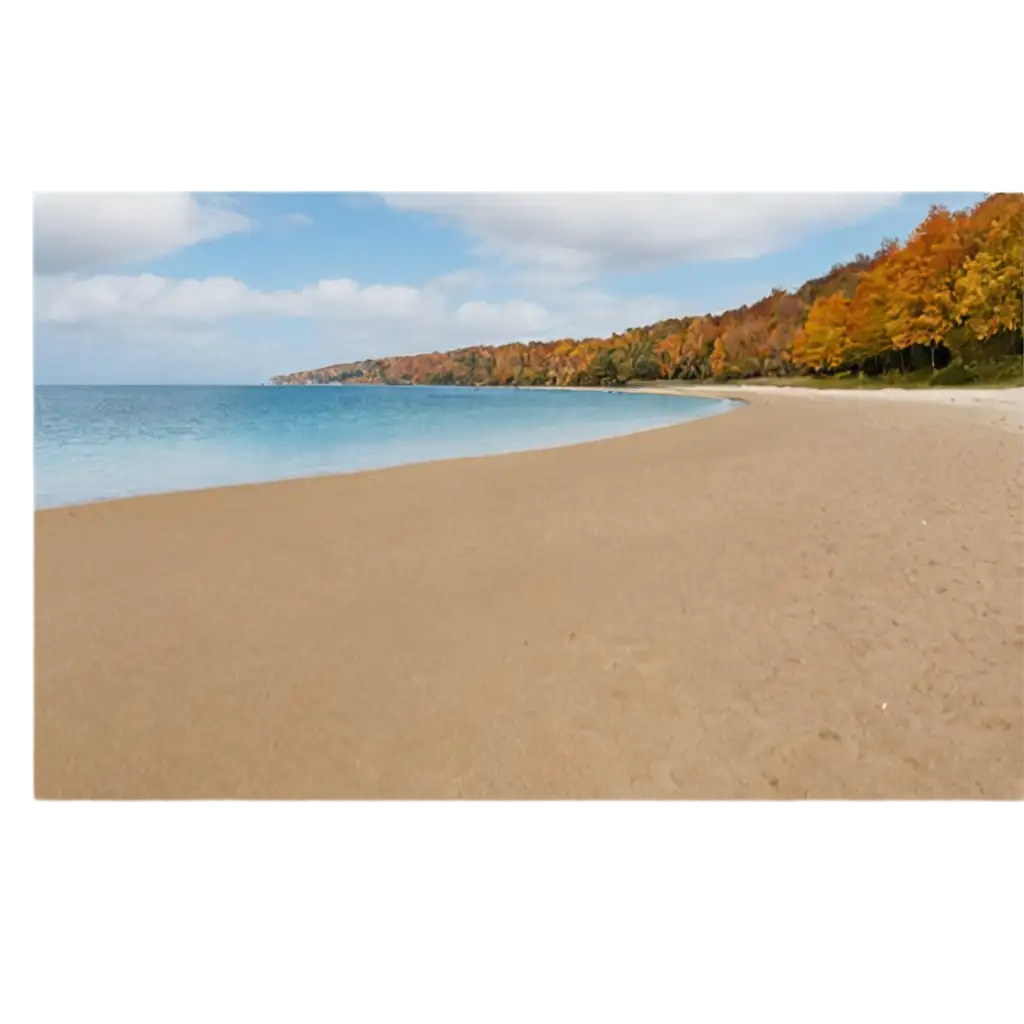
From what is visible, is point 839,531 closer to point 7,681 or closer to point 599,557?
point 599,557

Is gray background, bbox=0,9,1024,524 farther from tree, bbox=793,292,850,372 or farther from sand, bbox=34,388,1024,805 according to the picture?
sand, bbox=34,388,1024,805

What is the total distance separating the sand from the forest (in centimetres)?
19

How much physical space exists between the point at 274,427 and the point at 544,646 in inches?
51.8

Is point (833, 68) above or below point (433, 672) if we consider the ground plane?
above

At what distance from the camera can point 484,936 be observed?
1.81 m

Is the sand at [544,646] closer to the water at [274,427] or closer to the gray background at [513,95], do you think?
the water at [274,427]

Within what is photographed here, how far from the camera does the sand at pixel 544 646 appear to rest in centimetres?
201

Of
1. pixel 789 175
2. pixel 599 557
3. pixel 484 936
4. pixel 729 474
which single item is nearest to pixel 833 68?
pixel 789 175

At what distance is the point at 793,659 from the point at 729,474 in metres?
1.47

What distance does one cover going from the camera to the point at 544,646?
2.29 metres

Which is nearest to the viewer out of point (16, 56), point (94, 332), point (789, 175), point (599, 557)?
point (16, 56)

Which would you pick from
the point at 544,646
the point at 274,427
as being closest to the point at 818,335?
the point at 544,646

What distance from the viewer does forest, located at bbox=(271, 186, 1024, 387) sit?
8.09 ft

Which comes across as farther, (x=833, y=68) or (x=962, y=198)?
(x=962, y=198)
